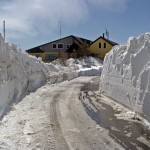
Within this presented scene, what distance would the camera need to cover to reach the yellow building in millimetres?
58562

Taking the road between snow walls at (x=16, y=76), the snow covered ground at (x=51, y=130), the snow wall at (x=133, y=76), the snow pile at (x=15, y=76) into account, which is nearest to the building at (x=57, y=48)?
the road between snow walls at (x=16, y=76)

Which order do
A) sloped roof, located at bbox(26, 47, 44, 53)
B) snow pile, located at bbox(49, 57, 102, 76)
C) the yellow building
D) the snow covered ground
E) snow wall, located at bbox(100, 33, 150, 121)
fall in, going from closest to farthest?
1. the snow covered ground
2. snow wall, located at bbox(100, 33, 150, 121)
3. snow pile, located at bbox(49, 57, 102, 76)
4. the yellow building
5. sloped roof, located at bbox(26, 47, 44, 53)

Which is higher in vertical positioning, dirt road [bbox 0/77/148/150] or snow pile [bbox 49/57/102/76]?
snow pile [bbox 49/57/102/76]

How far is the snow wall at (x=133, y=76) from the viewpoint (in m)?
11.5

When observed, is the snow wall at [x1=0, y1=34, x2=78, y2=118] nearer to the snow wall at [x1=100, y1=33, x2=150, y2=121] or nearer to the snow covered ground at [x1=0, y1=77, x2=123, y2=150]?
the snow covered ground at [x1=0, y1=77, x2=123, y2=150]

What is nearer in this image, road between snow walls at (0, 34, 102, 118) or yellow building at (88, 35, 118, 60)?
road between snow walls at (0, 34, 102, 118)

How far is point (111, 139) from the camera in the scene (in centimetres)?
884

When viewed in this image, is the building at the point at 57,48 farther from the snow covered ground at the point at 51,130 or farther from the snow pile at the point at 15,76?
the snow covered ground at the point at 51,130

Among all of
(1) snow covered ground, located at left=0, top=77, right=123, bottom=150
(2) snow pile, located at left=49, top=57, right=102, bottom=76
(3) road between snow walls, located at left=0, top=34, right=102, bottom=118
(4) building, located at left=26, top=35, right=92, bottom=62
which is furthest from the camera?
(4) building, located at left=26, top=35, right=92, bottom=62

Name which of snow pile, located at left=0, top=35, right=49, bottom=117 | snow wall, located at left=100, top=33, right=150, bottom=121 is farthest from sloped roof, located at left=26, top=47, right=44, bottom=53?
snow wall, located at left=100, top=33, right=150, bottom=121

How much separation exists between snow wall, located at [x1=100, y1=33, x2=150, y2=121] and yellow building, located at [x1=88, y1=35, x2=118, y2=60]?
41188 millimetres

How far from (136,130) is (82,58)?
148 feet

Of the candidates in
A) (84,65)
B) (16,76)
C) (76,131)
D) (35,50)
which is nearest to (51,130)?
(76,131)

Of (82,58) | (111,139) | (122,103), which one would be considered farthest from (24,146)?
(82,58)
